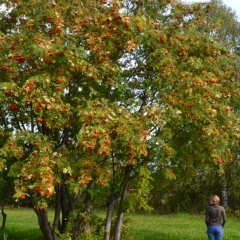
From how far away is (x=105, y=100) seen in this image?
9.98m

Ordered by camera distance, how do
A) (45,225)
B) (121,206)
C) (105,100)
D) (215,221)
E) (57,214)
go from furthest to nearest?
(57,214)
(45,225)
(121,206)
(215,221)
(105,100)

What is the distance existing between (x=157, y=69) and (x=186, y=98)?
1.05 metres

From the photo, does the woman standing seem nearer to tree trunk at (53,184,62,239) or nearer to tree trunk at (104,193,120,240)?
tree trunk at (104,193,120,240)

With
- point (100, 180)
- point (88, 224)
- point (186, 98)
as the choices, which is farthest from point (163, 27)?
point (88, 224)

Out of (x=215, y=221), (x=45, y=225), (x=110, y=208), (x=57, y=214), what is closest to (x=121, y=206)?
(x=110, y=208)

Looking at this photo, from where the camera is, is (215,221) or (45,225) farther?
(45,225)

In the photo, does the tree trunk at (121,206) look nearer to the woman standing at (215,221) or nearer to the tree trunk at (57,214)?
the tree trunk at (57,214)

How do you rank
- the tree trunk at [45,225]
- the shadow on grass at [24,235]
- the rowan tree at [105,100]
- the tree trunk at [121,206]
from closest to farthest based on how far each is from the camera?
the rowan tree at [105,100]
the tree trunk at [121,206]
the tree trunk at [45,225]
the shadow on grass at [24,235]

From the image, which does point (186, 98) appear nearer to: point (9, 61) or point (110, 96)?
point (110, 96)

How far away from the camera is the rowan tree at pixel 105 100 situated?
958cm

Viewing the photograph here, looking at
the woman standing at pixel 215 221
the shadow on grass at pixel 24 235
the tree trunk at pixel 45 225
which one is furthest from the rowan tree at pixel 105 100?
the shadow on grass at pixel 24 235

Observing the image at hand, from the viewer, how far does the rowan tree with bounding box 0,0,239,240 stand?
9.58 m

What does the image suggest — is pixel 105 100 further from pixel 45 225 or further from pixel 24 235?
pixel 24 235

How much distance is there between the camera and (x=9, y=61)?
1012cm
